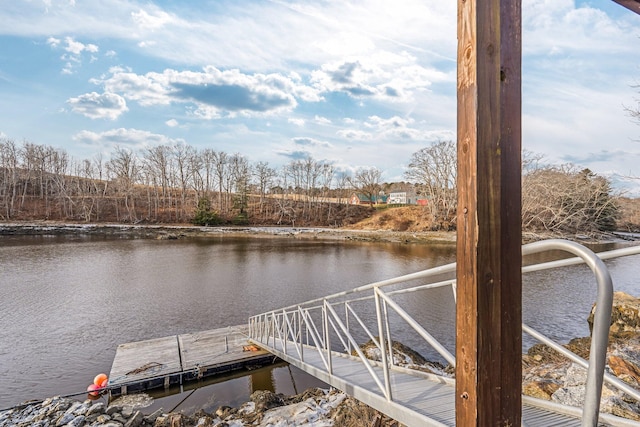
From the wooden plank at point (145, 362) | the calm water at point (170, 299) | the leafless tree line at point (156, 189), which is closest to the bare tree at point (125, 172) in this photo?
the leafless tree line at point (156, 189)

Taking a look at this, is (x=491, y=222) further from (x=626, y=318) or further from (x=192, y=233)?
(x=192, y=233)

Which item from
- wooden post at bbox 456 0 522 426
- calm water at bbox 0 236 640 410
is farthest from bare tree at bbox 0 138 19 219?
wooden post at bbox 456 0 522 426

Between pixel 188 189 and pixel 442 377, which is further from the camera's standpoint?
pixel 188 189

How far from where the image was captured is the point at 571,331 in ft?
34.8

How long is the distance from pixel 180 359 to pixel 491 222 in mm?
8921

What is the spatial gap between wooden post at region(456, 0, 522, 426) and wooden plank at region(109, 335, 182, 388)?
806cm

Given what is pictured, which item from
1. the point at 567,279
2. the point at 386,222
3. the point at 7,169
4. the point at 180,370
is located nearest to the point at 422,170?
the point at 386,222

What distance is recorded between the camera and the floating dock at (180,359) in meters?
7.49

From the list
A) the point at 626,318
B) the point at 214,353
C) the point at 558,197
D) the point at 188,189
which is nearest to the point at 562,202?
the point at 558,197

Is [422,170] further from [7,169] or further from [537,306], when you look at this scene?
[7,169]

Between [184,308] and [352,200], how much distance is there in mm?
58174

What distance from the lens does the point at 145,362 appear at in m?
8.16

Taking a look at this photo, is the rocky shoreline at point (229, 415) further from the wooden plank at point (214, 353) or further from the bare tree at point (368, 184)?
the bare tree at point (368, 184)

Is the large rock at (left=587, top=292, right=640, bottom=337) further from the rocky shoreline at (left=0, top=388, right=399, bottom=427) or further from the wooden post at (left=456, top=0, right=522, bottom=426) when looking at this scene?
the wooden post at (left=456, top=0, right=522, bottom=426)
